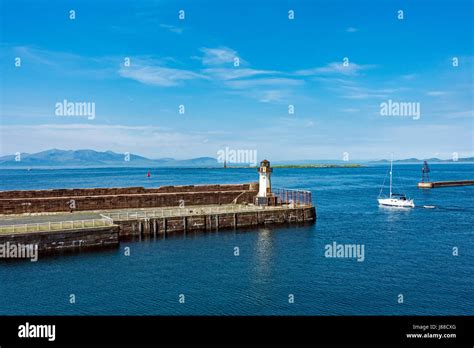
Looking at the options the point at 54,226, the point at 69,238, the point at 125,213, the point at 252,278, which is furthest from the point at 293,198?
the point at 54,226

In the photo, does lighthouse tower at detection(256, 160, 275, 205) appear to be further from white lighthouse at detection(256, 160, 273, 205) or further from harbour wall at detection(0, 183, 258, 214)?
harbour wall at detection(0, 183, 258, 214)

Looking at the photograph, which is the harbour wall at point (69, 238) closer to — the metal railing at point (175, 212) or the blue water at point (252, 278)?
the blue water at point (252, 278)

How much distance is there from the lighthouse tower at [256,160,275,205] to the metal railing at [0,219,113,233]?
20.5 meters

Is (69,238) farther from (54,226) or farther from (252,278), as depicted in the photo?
(252,278)

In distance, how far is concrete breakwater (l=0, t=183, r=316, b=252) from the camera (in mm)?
36719

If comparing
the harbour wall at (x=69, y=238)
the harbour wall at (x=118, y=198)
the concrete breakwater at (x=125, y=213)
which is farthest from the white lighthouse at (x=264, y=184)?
the harbour wall at (x=69, y=238)

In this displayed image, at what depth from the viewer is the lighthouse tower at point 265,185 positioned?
175 feet

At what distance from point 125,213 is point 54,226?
8.95 meters

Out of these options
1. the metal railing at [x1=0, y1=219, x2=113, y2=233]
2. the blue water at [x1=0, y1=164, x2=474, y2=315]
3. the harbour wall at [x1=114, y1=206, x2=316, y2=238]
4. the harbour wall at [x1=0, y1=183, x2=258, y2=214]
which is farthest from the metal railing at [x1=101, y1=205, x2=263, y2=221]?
the blue water at [x1=0, y1=164, x2=474, y2=315]

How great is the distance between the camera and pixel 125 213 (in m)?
45.2

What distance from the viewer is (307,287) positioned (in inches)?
1144

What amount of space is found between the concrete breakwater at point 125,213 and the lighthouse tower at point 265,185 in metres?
0.88
